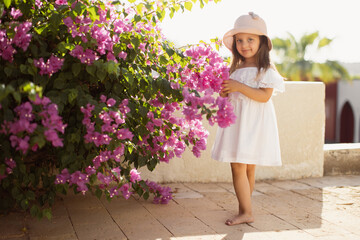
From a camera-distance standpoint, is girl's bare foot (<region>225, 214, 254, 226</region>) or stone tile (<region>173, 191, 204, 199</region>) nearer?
girl's bare foot (<region>225, 214, 254, 226</region>)

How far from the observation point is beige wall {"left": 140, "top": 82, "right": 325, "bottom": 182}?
521 centimetres

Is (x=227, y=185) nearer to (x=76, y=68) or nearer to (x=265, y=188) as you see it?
(x=265, y=188)

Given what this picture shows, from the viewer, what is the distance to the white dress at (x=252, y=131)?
11.6 ft

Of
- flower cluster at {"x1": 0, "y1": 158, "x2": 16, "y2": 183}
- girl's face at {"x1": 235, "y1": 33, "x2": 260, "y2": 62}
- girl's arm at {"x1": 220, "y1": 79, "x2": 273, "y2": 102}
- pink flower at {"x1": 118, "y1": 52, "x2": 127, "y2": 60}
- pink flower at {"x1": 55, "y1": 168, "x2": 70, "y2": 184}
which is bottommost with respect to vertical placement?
pink flower at {"x1": 55, "y1": 168, "x2": 70, "y2": 184}

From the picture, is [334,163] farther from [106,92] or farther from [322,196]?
[106,92]

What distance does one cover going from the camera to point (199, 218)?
3725 millimetres

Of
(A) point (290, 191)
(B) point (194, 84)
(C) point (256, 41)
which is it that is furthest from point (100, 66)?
(A) point (290, 191)

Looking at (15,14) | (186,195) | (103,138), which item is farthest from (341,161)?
(15,14)

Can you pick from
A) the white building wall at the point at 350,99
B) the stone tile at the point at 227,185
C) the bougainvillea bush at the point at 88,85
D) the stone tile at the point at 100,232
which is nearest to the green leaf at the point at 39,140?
the bougainvillea bush at the point at 88,85

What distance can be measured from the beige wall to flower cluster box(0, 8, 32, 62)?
2831 mm

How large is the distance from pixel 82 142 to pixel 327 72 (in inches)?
1131

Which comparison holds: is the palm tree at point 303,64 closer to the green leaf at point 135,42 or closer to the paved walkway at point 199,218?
the paved walkway at point 199,218

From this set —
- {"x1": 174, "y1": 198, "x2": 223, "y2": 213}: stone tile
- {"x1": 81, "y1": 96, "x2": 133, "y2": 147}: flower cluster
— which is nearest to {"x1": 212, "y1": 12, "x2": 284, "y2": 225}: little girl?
{"x1": 174, "y1": 198, "x2": 223, "y2": 213}: stone tile

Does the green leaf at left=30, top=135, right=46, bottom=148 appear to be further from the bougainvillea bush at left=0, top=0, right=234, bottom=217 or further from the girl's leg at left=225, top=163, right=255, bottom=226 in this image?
the girl's leg at left=225, top=163, right=255, bottom=226
